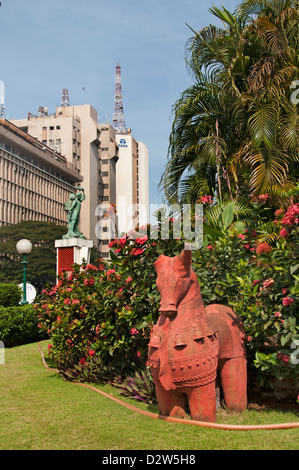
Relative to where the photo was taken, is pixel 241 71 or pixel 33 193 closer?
pixel 241 71

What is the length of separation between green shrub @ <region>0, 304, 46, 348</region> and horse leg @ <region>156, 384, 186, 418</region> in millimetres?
6831

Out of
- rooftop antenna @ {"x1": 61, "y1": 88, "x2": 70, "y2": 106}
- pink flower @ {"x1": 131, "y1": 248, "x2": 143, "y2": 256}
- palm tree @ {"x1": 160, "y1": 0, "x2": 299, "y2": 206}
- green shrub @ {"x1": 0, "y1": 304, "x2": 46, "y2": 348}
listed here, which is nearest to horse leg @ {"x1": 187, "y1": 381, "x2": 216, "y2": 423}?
pink flower @ {"x1": 131, "y1": 248, "x2": 143, "y2": 256}

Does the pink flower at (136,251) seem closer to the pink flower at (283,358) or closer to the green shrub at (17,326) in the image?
the pink flower at (283,358)

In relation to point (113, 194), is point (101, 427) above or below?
below

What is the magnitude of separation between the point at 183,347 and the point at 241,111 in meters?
7.02

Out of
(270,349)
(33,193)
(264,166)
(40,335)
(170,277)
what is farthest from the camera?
(33,193)

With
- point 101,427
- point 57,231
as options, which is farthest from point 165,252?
point 57,231

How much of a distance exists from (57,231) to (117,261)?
40242 mm

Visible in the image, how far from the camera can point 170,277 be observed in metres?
4.11

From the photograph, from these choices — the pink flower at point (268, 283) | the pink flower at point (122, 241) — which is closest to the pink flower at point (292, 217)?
the pink flower at point (268, 283)

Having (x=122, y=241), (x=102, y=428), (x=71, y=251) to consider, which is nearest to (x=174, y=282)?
(x=102, y=428)

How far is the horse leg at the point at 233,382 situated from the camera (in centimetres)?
449

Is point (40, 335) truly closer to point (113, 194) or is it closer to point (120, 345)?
point (120, 345)

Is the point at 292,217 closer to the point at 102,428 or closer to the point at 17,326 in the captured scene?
the point at 102,428
